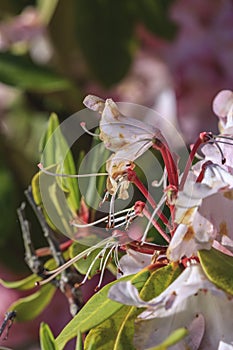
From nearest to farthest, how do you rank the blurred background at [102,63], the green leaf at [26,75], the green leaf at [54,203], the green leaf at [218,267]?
the green leaf at [218,267] → the green leaf at [54,203] → the green leaf at [26,75] → the blurred background at [102,63]

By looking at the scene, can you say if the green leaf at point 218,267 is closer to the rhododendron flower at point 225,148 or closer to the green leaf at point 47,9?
the rhododendron flower at point 225,148

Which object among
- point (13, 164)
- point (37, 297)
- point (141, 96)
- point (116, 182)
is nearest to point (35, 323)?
point (13, 164)

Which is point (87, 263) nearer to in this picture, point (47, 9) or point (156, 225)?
point (156, 225)

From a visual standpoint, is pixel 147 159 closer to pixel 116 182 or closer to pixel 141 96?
pixel 116 182

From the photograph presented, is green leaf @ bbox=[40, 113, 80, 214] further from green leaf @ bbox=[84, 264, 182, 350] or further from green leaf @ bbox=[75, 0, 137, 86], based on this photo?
green leaf @ bbox=[75, 0, 137, 86]

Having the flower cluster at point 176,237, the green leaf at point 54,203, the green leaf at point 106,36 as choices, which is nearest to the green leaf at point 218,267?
the flower cluster at point 176,237

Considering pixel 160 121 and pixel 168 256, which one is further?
pixel 160 121

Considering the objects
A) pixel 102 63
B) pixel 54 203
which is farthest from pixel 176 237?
pixel 102 63
